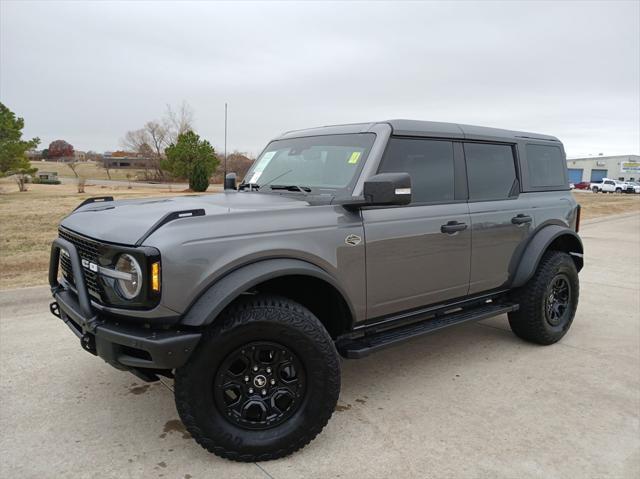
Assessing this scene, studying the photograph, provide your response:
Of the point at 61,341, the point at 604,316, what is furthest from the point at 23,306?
the point at 604,316

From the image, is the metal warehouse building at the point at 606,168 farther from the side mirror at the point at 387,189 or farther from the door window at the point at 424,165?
the side mirror at the point at 387,189

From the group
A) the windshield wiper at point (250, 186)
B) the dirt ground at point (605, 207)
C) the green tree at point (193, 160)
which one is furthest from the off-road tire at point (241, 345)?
the green tree at point (193, 160)

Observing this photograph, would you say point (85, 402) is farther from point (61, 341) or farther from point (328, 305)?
point (328, 305)

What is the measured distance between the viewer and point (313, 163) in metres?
3.75

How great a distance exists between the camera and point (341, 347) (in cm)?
317

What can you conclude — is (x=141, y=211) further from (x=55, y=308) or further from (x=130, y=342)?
(x=55, y=308)

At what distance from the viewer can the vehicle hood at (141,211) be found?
2.58 metres

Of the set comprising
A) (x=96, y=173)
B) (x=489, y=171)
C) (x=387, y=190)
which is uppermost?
(x=96, y=173)

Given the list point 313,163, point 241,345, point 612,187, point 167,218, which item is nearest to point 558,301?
point 313,163

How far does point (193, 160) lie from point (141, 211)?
32809 mm

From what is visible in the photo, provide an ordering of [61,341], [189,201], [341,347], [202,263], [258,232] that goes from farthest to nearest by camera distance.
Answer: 1. [61,341]
2. [189,201]
3. [341,347]
4. [258,232]
5. [202,263]

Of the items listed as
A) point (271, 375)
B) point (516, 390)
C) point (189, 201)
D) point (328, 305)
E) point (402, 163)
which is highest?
point (402, 163)

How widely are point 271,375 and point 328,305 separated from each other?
0.65 meters

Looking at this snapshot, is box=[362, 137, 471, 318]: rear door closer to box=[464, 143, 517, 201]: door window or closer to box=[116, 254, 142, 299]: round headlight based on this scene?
box=[464, 143, 517, 201]: door window
